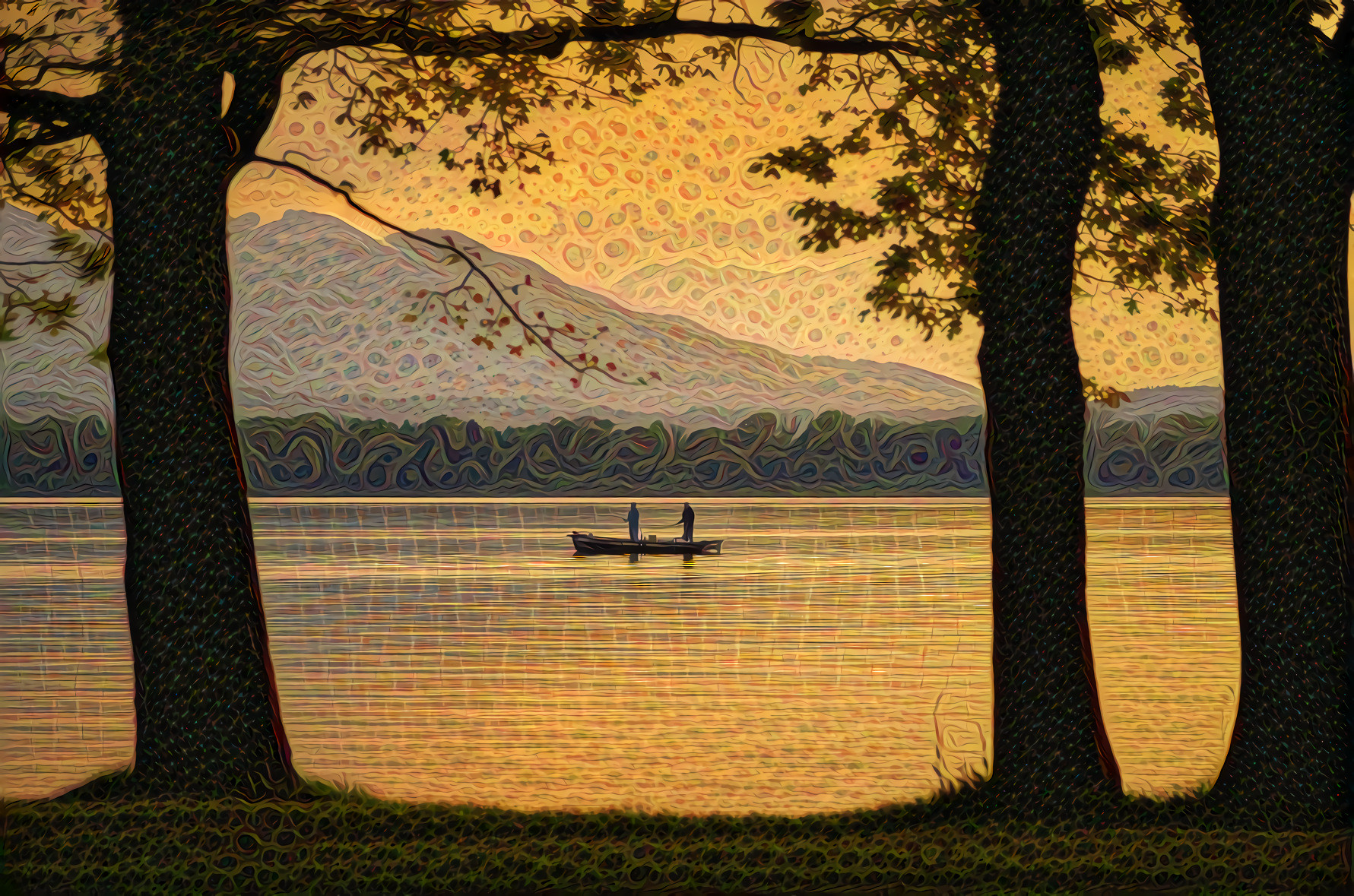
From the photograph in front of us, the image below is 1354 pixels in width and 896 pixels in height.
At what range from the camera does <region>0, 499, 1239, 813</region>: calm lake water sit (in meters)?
2.52

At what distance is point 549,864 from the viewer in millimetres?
2484

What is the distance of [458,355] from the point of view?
254cm

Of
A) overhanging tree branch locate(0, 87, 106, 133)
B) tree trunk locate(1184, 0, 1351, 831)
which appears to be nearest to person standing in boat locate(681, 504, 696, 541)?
tree trunk locate(1184, 0, 1351, 831)

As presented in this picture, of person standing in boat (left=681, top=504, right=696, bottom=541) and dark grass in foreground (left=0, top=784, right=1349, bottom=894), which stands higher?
person standing in boat (left=681, top=504, right=696, bottom=541)

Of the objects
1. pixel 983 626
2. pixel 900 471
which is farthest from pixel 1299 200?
pixel 983 626

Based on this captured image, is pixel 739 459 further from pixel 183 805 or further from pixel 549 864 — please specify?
pixel 183 805

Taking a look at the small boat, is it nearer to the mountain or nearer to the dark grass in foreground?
the mountain

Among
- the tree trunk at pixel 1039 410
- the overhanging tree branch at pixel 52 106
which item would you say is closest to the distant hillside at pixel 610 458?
the tree trunk at pixel 1039 410

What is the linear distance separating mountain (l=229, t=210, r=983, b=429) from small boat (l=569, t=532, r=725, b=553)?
45 centimetres

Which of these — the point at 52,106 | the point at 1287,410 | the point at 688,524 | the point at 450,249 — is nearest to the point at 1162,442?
the point at 1287,410

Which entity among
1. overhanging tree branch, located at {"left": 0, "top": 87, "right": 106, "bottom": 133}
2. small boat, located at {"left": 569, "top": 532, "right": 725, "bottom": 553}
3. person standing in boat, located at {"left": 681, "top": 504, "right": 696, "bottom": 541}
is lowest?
small boat, located at {"left": 569, "top": 532, "right": 725, "bottom": 553}

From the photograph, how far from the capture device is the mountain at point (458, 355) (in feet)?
8.28

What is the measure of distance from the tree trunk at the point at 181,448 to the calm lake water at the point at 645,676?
101 mm

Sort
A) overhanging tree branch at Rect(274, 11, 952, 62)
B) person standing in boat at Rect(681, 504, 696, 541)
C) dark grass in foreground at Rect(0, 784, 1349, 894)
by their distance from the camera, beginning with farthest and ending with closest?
person standing in boat at Rect(681, 504, 696, 541), overhanging tree branch at Rect(274, 11, 952, 62), dark grass in foreground at Rect(0, 784, 1349, 894)
